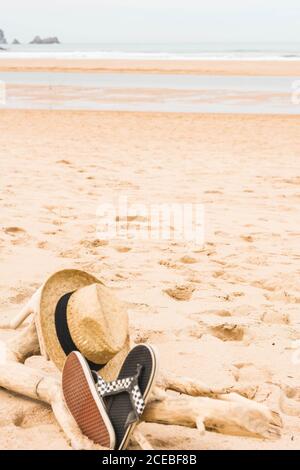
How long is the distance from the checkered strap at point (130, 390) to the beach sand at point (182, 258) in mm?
283

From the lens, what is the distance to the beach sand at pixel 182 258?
10.6ft

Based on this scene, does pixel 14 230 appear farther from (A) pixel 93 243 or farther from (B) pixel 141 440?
(B) pixel 141 440

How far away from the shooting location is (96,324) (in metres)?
2.85

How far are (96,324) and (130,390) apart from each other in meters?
0.37

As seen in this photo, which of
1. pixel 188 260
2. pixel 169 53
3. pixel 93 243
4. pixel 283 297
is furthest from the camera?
pixel 169 53

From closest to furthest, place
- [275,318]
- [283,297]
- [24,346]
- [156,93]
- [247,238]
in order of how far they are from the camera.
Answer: [24,346], [275,318], [283,297], [247,238], [156,93]

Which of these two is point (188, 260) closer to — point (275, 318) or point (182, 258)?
point (182, 258)

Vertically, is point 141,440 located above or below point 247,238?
above

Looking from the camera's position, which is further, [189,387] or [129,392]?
[189,387]

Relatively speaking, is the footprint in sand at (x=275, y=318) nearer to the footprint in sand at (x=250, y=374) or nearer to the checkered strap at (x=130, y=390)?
the footprint in sand at (x=250, y=374)

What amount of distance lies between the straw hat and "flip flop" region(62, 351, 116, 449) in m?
0.21

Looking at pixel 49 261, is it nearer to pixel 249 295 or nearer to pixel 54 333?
pixel 249 295

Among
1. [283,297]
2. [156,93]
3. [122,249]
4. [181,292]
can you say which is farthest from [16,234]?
[156,93]

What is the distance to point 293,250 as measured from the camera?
5625 millimetres
